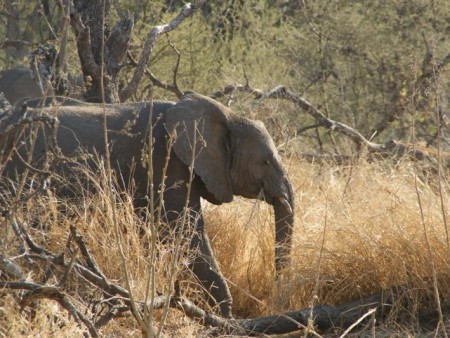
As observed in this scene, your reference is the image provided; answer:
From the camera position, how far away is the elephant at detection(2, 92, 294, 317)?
6199mm

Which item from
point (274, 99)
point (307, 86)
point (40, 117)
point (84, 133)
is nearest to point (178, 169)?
point (84, 133)

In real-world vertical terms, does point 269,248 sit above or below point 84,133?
below

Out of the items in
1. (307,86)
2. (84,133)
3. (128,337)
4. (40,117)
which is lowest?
(307,86)

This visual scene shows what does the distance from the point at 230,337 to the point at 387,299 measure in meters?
0.96

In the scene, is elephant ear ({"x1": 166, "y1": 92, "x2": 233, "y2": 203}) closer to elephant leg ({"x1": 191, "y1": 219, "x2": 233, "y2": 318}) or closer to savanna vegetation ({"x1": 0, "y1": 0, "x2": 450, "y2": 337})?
savanna vegetation ({"x1": 0, "y1": 0, "x2": 450, "y2": 337})

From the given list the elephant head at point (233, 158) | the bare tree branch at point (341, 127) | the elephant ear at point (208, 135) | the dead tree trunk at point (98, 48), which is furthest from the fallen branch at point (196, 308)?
the bare tree branch at point (341, 127)

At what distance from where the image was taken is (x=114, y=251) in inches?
214

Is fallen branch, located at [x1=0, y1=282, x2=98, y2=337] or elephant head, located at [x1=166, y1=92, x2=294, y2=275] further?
elephant head, located at [x1=166, y1=92, x2=294, y2=275]

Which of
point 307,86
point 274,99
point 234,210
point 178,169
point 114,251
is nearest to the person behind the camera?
point 114,251

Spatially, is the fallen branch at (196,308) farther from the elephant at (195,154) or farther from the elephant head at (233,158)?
the elephant head at (233,158)

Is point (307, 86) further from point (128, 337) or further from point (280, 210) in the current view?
point (128, 337)

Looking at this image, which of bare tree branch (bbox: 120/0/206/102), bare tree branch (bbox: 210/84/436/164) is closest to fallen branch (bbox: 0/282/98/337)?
bare tree branch (bbox: 120/0/206/102)

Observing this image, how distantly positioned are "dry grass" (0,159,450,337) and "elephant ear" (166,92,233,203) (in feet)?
0.94

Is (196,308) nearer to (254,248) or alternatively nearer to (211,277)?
(211,277)
